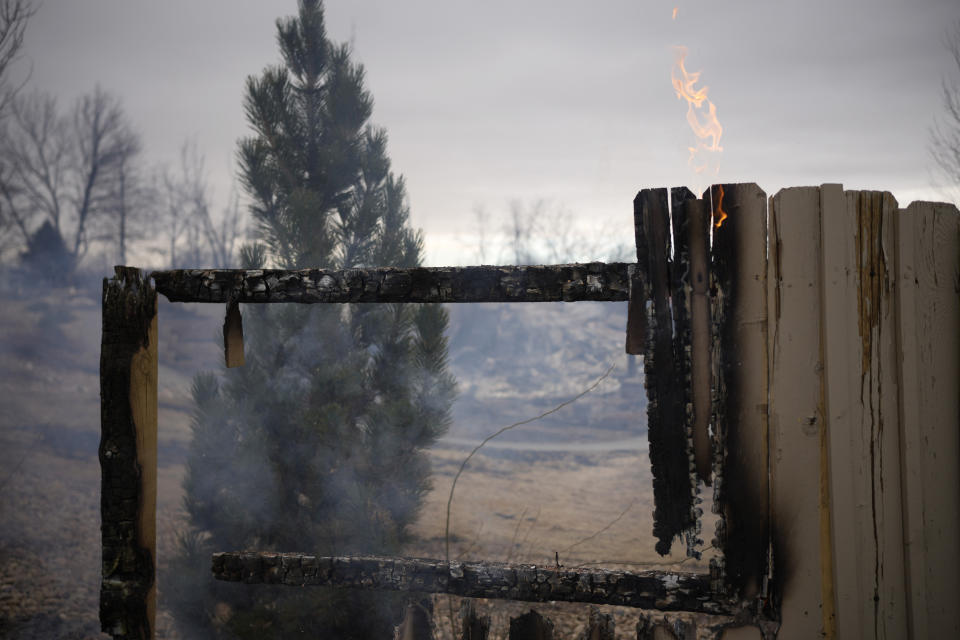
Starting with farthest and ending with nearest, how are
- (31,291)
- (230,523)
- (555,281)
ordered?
(31,291)
(230,523)
(555,281)

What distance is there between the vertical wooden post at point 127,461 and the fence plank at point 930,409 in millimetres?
2428

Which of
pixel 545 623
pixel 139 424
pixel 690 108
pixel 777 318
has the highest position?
pixel 690 108

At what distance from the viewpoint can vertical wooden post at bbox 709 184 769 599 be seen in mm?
1760

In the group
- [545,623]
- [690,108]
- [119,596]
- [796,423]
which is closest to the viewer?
[796,423]

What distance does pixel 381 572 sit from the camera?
2002mm

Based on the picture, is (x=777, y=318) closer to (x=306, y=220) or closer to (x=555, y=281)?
(x=555, y=281)

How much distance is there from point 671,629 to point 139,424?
6.39 ft

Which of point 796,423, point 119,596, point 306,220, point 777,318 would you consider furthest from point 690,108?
point 306,220

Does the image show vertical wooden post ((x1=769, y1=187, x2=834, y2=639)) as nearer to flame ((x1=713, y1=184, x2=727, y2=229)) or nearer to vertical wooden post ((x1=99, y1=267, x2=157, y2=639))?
flame ((x1=713, y1=184, x2=727, y2=229))

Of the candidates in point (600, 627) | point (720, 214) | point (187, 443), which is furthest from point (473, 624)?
point (187, 443)

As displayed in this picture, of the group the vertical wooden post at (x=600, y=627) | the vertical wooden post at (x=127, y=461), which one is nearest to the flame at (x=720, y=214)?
the vertical wooden post at (x=600, y=627)

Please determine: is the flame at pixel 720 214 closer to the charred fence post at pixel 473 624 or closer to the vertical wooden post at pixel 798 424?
the vertical wooden post at pixel 798 424

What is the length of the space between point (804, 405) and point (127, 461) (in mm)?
2264

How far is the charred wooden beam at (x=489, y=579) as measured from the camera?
5.85ft
